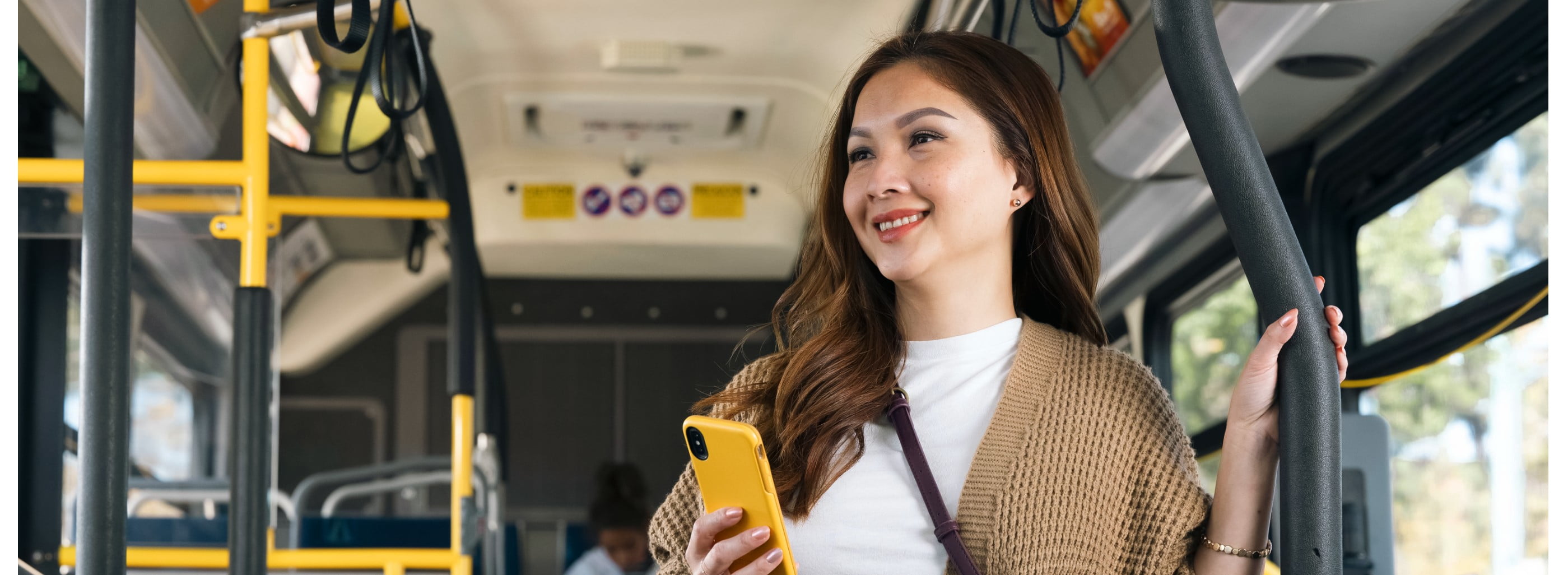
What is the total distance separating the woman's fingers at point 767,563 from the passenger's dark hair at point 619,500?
166 inches

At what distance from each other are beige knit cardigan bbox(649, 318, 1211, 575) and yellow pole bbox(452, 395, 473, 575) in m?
2.50

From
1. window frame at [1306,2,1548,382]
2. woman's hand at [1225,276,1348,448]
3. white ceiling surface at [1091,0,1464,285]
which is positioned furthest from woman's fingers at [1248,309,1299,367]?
window frame at [1306,2,1548,382]

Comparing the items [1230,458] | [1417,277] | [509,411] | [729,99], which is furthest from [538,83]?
[1230,458]

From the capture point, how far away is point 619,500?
5.69 metres

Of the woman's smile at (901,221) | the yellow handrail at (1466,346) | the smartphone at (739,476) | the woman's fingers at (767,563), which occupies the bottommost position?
the woman's fingers at (767,563)

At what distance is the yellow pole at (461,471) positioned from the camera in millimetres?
3695

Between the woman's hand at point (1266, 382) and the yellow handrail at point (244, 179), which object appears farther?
the yellow handrail at point (244, 179)

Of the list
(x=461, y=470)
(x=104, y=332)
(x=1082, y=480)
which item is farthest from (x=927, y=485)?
(x=461, y=470)

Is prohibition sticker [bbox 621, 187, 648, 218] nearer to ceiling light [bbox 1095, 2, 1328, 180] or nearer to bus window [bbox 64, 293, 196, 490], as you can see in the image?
bus window [bbox 64, 293, 196, 490]

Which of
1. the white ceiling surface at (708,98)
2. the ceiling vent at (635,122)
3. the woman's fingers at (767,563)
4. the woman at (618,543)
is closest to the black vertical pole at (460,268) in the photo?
the white ceiling surface at (708,98)

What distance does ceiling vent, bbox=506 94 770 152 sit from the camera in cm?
490

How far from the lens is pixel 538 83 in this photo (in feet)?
15.6

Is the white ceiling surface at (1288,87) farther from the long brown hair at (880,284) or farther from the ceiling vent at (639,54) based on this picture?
the ceiling vent at (639,54)

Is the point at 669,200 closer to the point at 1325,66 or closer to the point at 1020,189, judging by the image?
the point at 1325,66
